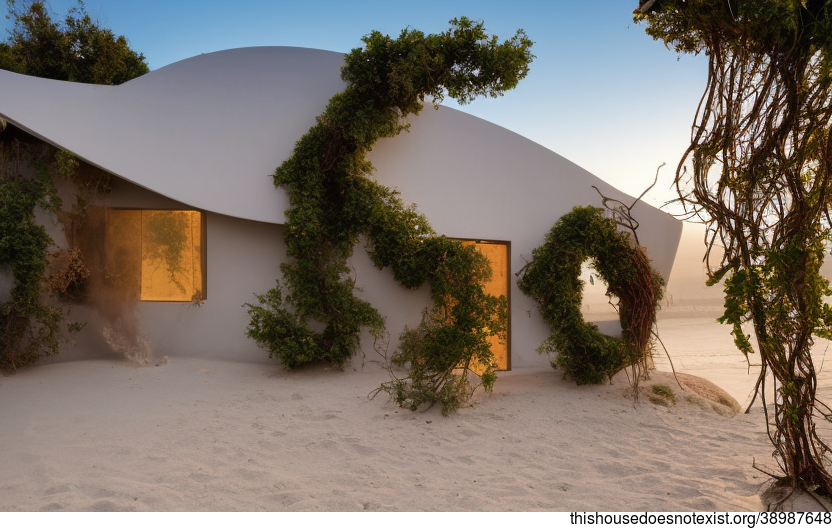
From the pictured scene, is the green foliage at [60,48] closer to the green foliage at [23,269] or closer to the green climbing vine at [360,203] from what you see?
the green foliage at [23,269]

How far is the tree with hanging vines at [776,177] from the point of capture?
3.67m

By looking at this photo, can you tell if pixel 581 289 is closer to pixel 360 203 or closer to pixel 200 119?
pixel 360 203

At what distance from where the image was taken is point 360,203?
773 cm

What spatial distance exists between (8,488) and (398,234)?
15.9 feet

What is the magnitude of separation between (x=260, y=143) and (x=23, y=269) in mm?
3299

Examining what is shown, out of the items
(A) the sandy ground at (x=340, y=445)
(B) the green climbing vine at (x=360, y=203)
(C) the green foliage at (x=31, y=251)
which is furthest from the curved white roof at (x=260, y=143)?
(A) the sandy ground at (x=340, y=445)

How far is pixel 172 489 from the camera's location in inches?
164

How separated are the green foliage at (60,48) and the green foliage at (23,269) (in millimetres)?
4661

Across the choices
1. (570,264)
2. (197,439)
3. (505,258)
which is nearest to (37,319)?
(197,439)

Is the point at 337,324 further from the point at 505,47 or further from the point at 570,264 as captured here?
the point at 505,47

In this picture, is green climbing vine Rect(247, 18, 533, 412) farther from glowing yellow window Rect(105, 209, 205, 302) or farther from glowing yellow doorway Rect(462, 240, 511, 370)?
glowing yellow window Rect(105, 209, 205, 302)

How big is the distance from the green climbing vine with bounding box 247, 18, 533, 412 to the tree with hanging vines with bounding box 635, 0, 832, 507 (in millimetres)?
3677

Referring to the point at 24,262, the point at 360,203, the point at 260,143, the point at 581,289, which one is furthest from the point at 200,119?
the point at 581,289

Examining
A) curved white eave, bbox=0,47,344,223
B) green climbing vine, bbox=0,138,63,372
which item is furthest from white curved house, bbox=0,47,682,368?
green climbing vine, bbox=0,138,63,372
